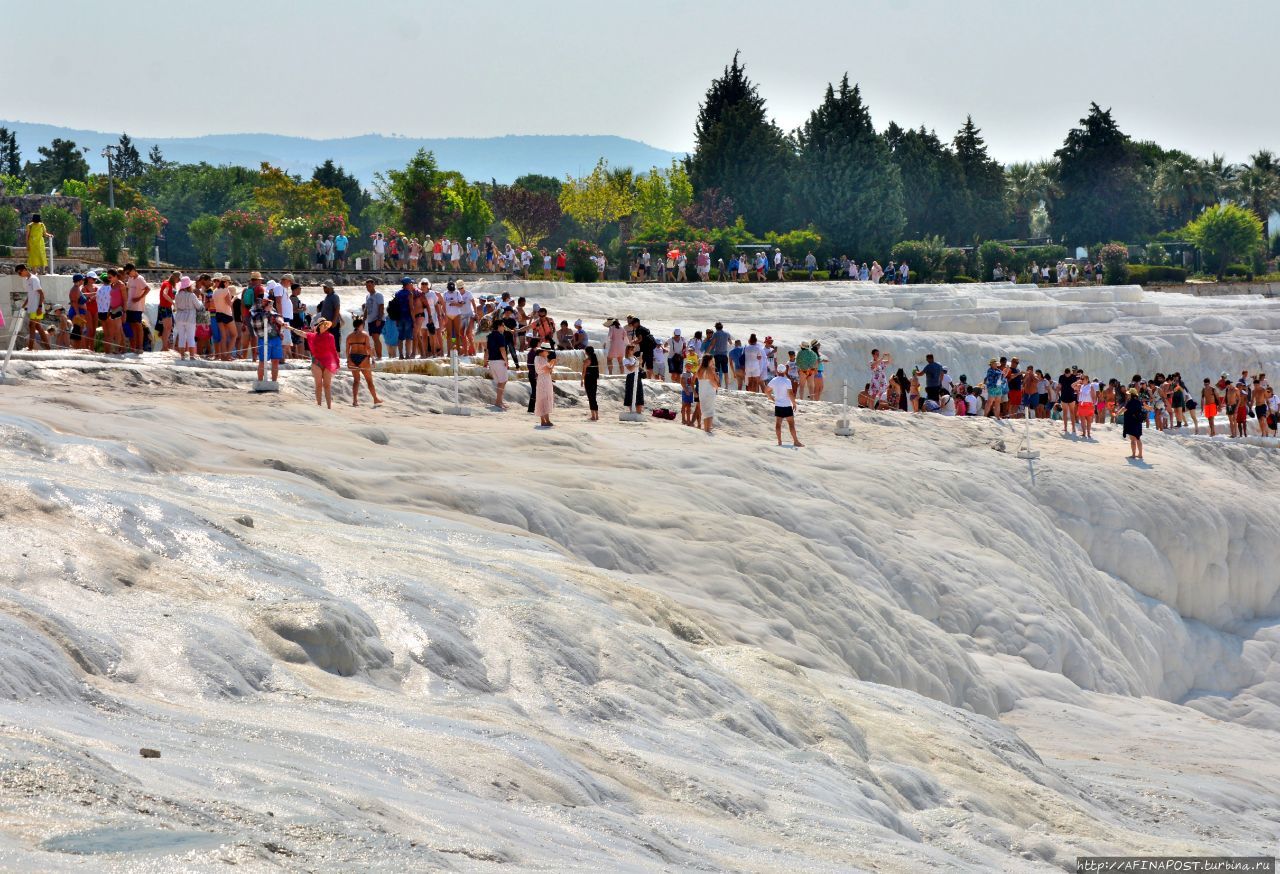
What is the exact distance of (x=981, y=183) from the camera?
77.4 meters

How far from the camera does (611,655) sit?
925 centimetres

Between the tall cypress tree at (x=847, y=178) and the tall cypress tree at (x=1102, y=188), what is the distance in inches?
599

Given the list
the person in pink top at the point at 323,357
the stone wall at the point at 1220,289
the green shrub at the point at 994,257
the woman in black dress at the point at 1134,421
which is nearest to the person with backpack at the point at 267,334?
the person in pink top at the point at 323,357

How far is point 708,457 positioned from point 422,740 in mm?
11300

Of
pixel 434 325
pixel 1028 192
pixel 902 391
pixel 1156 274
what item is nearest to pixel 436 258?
pixel 902 391

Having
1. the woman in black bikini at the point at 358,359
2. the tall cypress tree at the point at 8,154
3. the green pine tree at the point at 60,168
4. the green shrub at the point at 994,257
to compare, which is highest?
the tall cypress tree at the point at 8,154

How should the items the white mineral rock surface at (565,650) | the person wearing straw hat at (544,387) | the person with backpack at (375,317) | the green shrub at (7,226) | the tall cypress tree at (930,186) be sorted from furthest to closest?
1. the tall cypress tree at (930,186)
2. the green shrub at (7,226)
3. the person with backpack at (375,317)
4. the person wearing straw hat at (544,387)
5. the white mineral rock surface at (565,650)

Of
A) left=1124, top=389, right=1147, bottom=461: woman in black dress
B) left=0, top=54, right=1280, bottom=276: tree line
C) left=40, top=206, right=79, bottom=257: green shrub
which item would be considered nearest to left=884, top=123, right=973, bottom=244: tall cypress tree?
left=0, top=54, right=1280, bottom=276: tree line

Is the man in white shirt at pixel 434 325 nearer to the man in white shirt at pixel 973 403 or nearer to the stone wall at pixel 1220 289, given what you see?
the man in white shirt at pixel 973 403

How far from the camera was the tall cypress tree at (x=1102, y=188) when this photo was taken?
258 ft

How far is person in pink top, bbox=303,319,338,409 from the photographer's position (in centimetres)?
1723

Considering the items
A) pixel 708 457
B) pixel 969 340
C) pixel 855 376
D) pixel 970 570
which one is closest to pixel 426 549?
pixel 708 457

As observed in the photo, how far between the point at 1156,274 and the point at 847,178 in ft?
44.0

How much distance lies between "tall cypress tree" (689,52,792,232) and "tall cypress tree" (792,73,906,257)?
3.39ft
